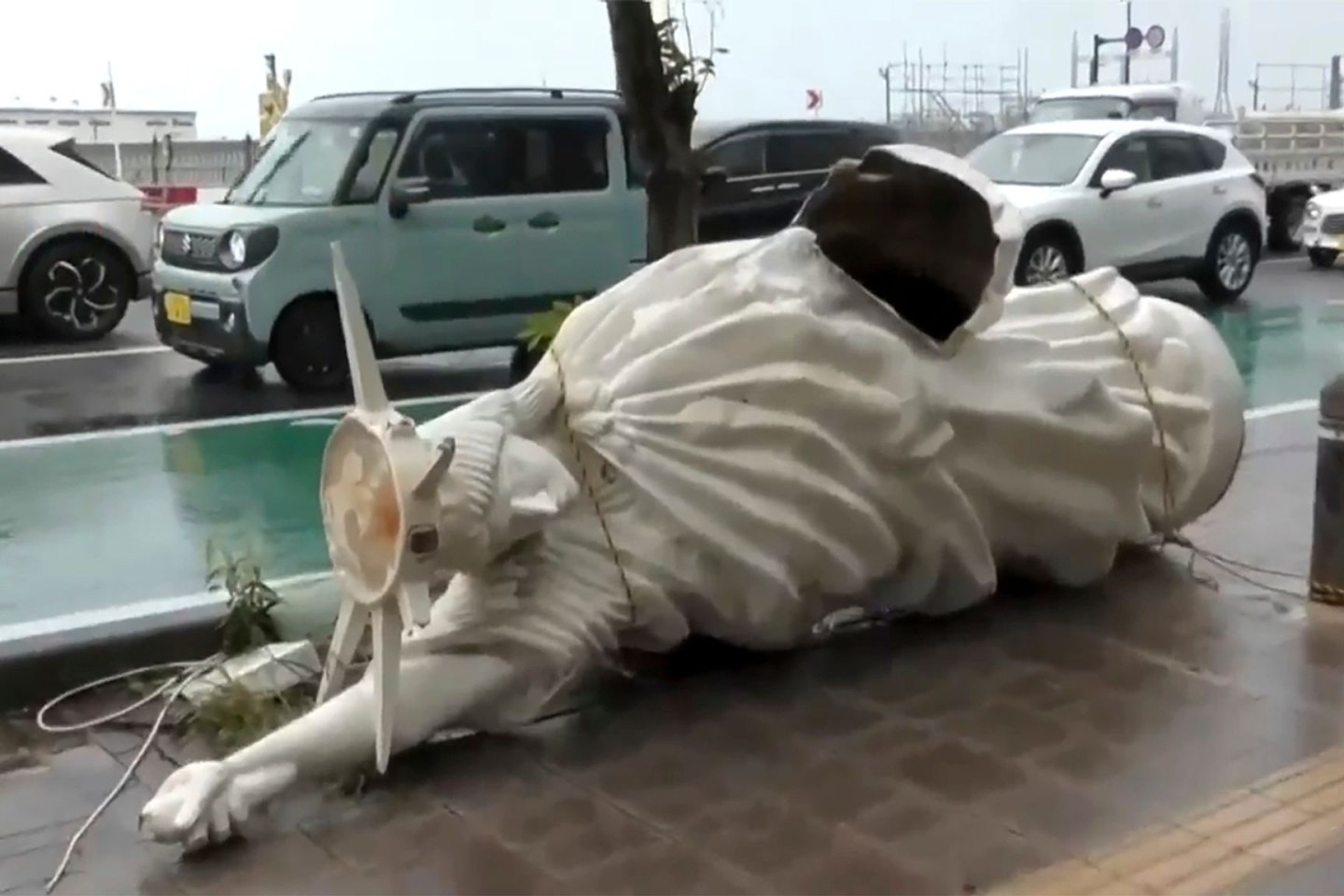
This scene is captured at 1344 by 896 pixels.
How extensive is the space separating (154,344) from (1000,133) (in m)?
7.20

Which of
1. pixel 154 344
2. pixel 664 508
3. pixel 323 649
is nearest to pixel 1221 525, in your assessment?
pixel 664 508

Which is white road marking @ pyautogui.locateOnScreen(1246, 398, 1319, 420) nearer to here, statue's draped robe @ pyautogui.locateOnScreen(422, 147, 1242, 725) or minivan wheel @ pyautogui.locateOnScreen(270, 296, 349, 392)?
statue's draped robe @ pyautogui.locateOnScreen(422, 147, 1242, 725)

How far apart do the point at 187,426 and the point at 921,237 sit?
5.36 m

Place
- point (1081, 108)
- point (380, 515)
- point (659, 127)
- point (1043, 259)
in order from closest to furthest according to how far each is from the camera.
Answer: point (380, 515)
point (659, 127)
point (1043, 259)
point (1081, 108)

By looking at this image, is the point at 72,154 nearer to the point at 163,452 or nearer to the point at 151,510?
the point at 163,452

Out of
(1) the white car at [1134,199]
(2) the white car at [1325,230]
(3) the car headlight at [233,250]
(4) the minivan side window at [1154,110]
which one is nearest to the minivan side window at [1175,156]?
(1) the white car at [1134,199]

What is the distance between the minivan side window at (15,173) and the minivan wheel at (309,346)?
3.41m

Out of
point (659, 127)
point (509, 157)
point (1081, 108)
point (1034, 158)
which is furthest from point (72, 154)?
point (1081, 108)

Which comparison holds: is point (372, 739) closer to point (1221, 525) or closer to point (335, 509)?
point (335, 509)

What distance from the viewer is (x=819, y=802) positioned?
12.7 ft

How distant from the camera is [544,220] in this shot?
1065 cm

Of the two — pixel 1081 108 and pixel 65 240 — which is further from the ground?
pixel 1081 108

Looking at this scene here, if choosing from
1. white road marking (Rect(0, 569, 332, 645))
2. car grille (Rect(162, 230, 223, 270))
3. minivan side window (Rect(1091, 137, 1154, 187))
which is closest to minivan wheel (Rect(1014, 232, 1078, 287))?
minivan side window (Rect(1091, 137, 1154, 187))

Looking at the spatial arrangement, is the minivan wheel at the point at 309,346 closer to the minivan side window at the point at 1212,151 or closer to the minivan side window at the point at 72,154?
the minivan side window at the point at 72,154
